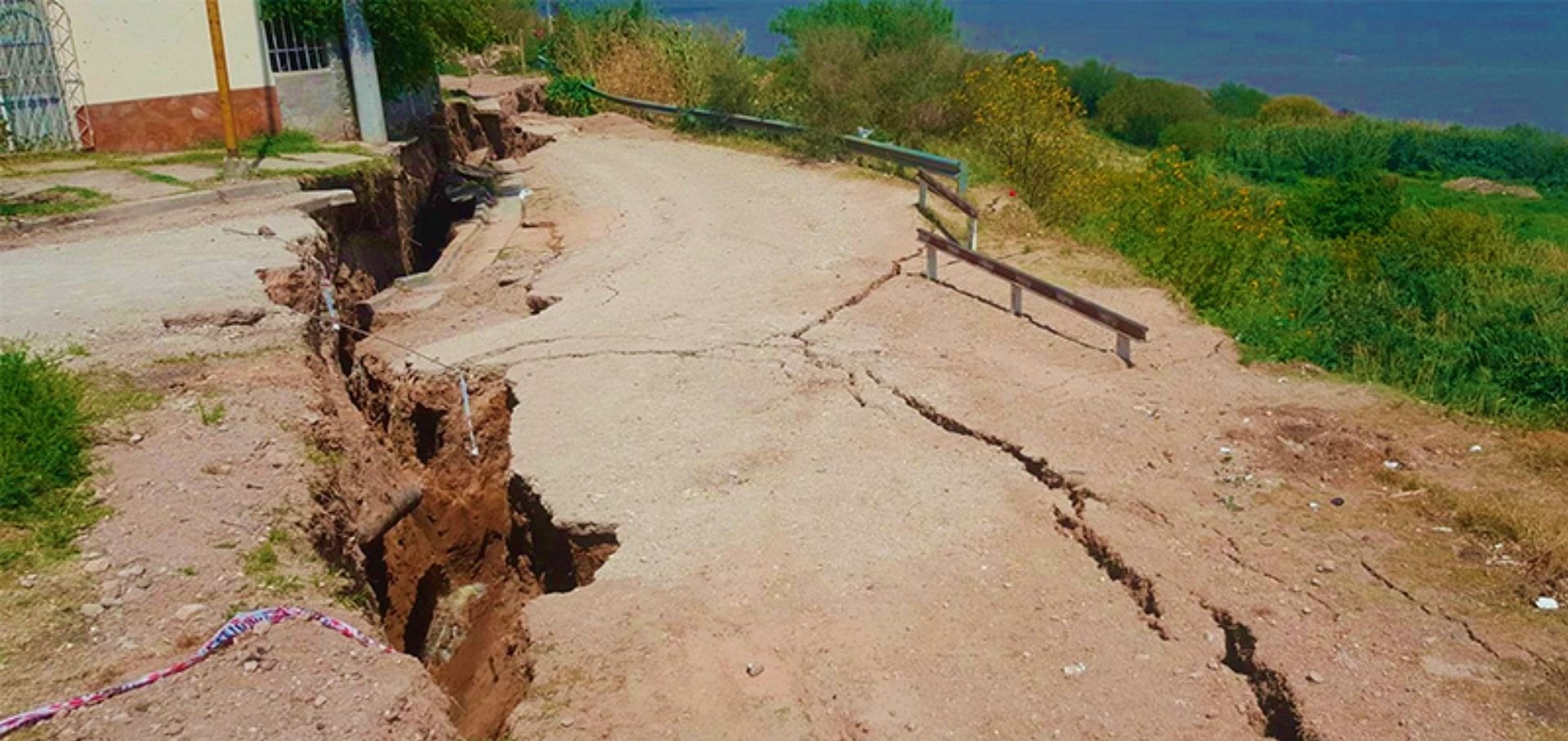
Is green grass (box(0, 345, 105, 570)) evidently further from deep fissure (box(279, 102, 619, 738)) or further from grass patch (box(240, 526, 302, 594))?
deep fissure (box(279, 102, 619, 738))

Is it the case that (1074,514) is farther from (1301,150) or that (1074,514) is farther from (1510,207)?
A: (1301,150)

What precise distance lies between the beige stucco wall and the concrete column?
1.12 meters

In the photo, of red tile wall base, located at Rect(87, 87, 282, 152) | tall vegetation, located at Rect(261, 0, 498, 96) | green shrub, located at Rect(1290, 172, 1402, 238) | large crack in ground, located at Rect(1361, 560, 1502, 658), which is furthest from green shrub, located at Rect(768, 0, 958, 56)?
large crack in ground, located at Rect(1361, 560, 1502, 658)

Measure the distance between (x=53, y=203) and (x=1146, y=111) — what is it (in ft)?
98.2

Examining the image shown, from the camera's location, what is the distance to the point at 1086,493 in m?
7.68

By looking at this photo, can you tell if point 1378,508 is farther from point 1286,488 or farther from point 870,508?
point 870,508

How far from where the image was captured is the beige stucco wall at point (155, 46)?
48.7ft

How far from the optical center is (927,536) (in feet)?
23.7

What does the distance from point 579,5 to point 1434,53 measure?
7577 cm

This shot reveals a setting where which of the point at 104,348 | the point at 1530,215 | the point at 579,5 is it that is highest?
the point at 579,5

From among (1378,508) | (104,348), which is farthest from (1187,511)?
(104,348)

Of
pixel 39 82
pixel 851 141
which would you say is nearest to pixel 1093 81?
pixel 851 141

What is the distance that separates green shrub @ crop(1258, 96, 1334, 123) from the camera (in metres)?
34.3

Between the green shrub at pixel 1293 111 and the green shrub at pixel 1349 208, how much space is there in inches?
628
